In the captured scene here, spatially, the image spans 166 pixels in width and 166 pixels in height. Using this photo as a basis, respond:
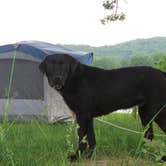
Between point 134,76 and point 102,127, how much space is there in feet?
4.94

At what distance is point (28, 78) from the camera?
8758 millimetres

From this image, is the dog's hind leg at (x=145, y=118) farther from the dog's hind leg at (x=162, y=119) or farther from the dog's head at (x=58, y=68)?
the dog's head at (x=58, y=68)

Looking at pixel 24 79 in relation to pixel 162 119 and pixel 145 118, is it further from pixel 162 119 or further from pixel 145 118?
pixel 162 119

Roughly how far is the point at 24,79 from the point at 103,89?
459 cm

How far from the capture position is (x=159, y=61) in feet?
19.6

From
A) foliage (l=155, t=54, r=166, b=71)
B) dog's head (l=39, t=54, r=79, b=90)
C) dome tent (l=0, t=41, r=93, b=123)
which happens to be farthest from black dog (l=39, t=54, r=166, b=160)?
dome tent (l=0, t=41, r=93, b=123)

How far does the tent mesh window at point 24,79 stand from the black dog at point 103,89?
4323 mm

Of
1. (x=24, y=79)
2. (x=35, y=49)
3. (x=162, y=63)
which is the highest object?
(x=35, y=49)

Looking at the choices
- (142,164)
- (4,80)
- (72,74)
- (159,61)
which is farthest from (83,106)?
(4,80)

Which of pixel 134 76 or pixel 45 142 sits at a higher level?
pixel 134 76

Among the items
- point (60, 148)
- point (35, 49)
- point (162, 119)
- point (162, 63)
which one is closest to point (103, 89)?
point (162, 119)

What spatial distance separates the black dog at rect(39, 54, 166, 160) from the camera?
431 cm

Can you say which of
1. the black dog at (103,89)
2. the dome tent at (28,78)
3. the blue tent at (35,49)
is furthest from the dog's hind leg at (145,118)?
the blue tent at (35,49)

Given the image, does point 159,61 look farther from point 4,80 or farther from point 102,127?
point 4,80
